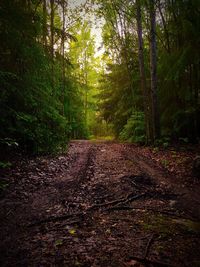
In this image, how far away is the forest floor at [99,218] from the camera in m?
3.38

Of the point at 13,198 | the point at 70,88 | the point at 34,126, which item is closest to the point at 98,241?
the point at 13,198

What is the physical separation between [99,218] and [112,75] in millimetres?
19084

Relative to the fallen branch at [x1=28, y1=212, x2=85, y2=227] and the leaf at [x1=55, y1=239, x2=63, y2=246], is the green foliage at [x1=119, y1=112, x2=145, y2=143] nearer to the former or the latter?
the fallen branch at [x1=28, y1=212, x2=85, y2=227]

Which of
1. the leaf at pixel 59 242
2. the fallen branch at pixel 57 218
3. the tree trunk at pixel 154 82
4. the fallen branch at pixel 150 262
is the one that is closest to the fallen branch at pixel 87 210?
the fallen branch at pixel 57 218

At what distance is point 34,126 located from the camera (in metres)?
9.09

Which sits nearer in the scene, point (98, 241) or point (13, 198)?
point (98, 241)

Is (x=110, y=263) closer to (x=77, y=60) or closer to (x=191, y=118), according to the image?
(x=191, y=118)

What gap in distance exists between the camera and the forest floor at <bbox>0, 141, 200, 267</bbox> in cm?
338

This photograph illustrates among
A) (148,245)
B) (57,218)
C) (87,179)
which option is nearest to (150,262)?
(148,245)

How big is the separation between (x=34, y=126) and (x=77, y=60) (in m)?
26.6

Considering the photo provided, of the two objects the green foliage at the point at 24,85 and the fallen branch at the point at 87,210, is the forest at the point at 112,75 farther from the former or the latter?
the fallen branch at the point at 87,210

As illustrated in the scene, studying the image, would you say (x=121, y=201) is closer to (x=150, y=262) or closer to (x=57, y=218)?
(x=57, y=218)

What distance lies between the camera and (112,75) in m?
22.5

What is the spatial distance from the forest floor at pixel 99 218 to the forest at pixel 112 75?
1579mm
